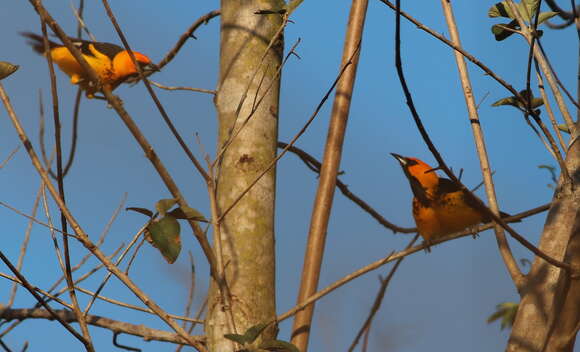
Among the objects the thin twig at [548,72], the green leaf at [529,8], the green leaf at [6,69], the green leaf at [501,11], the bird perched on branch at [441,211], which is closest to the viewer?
the green leaf at [6,69]

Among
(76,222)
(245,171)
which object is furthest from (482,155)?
(76,222)

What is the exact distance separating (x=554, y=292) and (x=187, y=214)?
105 cm

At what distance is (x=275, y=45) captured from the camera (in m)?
2.34

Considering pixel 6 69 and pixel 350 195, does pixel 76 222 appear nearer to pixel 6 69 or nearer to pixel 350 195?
pixel 6 69

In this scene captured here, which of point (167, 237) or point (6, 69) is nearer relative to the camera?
point (167, 237)

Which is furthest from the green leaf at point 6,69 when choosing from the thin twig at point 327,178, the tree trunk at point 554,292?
the tree trunk at point 554,292

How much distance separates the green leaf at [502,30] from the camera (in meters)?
2.41

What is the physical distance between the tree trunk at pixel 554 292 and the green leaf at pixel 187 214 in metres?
0.91

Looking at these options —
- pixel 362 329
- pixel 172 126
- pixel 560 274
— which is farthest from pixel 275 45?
pixel 560 274

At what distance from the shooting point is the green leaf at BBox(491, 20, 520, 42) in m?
2.41

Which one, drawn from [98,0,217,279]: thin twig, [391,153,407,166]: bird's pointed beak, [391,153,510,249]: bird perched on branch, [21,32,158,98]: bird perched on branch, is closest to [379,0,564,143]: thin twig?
[98,0,217,279]: thin twig

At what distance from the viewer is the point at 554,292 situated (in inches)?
69.8

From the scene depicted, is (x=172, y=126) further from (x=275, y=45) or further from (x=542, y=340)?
(x=542, y=340)

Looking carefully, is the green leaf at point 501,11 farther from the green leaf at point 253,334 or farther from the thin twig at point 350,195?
the green leaf at point 253,334
